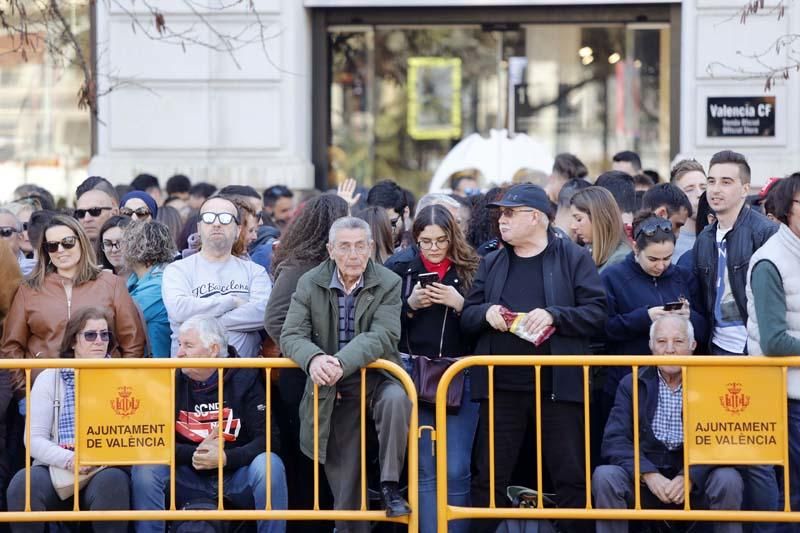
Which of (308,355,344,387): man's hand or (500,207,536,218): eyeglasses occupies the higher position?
(500,207,536,218): eyeglasses

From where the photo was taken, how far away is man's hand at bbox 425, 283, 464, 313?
763 centimetres

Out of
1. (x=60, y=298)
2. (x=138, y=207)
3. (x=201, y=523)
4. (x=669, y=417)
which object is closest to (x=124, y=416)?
(x=201, y=523)

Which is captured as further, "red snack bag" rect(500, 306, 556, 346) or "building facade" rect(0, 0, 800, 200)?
"building facade" rect(0, 0, 800, 200)

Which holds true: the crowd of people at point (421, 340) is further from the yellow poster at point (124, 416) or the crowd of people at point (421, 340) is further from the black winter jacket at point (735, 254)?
the yellow poster at point (124, 416)

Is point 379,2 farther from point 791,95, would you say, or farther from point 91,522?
point 91,522

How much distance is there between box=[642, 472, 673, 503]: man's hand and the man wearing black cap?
0.36 metres

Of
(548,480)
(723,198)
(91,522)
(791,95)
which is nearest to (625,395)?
(548,480)

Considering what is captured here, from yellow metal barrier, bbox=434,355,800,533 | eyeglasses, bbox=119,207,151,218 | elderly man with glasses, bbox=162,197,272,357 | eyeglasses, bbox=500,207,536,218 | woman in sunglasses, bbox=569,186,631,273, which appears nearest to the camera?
yellow metal barrier, bbox=434,355,800,533

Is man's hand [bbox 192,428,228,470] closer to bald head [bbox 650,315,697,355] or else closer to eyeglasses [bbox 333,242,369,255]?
eyeglasses [bbox 333,242,369,255]

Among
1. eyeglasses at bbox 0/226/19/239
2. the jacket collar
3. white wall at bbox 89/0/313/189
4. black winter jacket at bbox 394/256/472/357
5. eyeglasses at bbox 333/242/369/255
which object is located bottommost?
black winter jacket at bbox 394/256/472/357

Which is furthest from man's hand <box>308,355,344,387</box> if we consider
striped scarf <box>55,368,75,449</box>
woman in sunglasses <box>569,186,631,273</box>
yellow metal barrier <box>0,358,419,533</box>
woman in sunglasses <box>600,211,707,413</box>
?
woman in sunglasses <box>569,186,631,273</box>

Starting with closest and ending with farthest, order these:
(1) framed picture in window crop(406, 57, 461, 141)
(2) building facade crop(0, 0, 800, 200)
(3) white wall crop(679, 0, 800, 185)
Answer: (3) white wall crop(679, 0, 800, 185) → (2) building facade crop(0, 0, 800, 200) → (1) framed picture in window crop(406, 57, 461, 141)

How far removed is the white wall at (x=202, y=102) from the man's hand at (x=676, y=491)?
811 centimetres

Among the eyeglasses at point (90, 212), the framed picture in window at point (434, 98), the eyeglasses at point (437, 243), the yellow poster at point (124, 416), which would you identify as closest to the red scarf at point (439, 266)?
the eyeglasses at point (437, 243)
